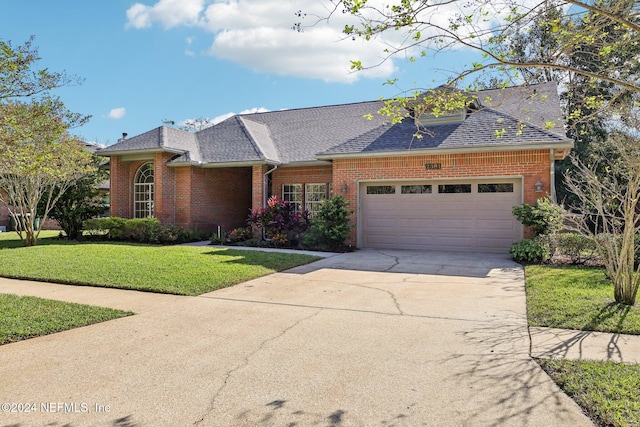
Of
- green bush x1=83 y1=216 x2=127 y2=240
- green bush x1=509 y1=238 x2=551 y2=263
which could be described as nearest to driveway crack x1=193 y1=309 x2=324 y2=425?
green bush x1=509 y1=238 x2=551 y2=263

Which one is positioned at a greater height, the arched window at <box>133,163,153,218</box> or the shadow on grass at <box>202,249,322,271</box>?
the arched window at <box>133,163,153,218</box>

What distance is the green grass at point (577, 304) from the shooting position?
536 cm

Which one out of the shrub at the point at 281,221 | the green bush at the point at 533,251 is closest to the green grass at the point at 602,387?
the green bush at the point at 533,251

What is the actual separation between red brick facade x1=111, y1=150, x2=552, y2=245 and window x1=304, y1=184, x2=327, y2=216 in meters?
0.27

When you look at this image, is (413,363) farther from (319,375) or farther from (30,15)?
(30,15)

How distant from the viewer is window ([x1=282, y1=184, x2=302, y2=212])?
1680 cm

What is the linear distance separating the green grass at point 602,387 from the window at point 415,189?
9.93 meters

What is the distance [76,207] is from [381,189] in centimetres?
1287

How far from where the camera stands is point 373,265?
1063 centimetres

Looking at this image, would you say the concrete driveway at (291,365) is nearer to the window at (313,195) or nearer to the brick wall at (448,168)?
the brick wall at (448,168)

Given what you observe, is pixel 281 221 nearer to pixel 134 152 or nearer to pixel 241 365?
pixel 134 152

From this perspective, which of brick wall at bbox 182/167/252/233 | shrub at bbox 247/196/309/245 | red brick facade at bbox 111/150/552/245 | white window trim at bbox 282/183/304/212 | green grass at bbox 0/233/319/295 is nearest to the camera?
green grass at bbox 0/233/319/295

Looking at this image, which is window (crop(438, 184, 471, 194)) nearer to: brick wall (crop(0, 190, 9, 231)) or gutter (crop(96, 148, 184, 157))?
gutter (crop(96, 148, 184, 157))

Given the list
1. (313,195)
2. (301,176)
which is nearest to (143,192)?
(301,176)
